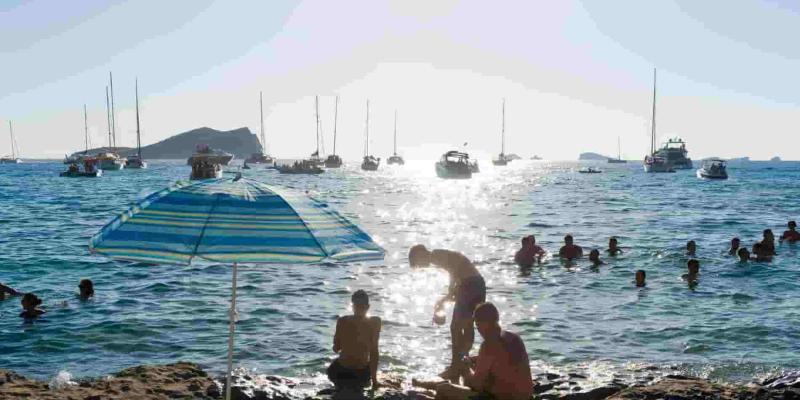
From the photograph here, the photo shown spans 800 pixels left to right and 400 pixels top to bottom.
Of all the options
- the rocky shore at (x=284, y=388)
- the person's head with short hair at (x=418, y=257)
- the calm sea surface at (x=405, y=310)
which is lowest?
the calm sea surface at (x=405, y=310)

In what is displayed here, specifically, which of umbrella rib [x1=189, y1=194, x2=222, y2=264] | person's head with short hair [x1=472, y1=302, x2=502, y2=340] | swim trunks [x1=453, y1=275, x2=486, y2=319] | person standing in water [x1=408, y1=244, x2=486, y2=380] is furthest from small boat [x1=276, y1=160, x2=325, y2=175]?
umbrella rib [x1=189, y1=194, x2=222, y2=264]

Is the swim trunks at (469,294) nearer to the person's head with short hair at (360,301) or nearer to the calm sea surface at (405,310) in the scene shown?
the person's head with short hair at (360,301)

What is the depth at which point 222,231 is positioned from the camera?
5699 millimetres

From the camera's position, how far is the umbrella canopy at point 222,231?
5594 millimetres

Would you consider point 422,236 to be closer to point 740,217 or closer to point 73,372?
point 740,217

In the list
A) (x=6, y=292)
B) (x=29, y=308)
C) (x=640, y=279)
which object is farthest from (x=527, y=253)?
(x=6, y=292)

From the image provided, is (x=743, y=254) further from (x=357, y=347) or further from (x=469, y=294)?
(x=357, y=347)

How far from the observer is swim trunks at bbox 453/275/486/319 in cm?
962

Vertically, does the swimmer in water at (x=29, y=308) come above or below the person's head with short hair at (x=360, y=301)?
below

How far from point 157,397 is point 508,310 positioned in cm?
920

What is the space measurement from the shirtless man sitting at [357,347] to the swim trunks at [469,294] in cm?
122

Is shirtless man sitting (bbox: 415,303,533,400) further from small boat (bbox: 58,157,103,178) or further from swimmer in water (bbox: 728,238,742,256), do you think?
small boat (bbox: 58,157,103,178)

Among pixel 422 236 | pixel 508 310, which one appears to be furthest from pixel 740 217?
pixel 508 310

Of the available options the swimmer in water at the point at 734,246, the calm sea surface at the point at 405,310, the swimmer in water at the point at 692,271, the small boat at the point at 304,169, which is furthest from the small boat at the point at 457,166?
the swimmer in water at the point at 692,271
